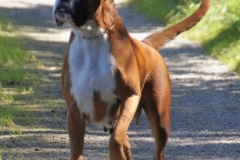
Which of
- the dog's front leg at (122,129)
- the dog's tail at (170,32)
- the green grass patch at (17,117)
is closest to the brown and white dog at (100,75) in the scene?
the dog's front leg at (122,129)

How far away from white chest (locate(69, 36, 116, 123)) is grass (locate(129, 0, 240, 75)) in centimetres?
630

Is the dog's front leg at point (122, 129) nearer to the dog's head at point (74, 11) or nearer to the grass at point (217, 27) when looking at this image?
the dog's head at point (74, 11)

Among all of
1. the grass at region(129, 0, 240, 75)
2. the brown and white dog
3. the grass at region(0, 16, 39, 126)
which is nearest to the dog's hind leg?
the brown and white dog

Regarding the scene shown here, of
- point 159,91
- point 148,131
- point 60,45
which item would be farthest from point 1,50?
point 159,91

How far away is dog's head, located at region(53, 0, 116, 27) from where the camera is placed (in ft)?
17.3

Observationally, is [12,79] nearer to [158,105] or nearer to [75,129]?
[158,105]

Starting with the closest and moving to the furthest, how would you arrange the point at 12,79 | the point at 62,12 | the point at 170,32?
the point at 62,12 → the point at 170,32 → the point at 12,79

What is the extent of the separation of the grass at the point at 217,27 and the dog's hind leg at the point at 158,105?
5.45 metres

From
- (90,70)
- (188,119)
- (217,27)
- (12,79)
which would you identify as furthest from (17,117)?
(217,27)

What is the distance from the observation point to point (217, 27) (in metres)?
14.6

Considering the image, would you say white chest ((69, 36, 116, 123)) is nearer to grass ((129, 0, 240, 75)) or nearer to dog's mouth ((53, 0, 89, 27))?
dog's mouth ((53, 0, 89, 27))

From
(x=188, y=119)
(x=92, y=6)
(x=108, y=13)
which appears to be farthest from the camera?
(x=188, y=119)

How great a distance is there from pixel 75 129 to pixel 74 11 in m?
0.97

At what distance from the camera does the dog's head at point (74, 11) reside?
5285 mm
